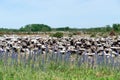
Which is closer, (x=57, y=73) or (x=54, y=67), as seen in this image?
(x=57, y=73)

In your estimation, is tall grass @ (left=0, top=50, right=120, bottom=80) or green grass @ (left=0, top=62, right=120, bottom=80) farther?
tall grass @ (left=0, top=50, right=120, bottom=80)

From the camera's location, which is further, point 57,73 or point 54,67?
point 54,67

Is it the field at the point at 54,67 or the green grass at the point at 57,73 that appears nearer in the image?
the green grass at the point at 57,73

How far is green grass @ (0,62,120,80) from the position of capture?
1101 centimetres

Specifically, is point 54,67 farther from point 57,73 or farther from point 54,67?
point 57,73

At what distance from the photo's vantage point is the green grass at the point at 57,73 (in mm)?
11012

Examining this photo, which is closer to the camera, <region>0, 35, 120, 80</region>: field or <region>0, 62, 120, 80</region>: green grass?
<region>0, 62, 120, 80</region>: green grass

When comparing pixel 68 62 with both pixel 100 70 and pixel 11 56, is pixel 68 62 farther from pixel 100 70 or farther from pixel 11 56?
pixel 11 56

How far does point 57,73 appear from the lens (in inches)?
494

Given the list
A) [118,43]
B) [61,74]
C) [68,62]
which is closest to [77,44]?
[118,43]

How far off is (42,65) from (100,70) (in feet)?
7.10

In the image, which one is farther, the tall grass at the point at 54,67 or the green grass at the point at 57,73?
the tall grass at the point at 54,67

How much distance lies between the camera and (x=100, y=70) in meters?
13.6

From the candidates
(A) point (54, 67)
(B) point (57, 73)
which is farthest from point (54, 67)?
(B) point (57, 73)
